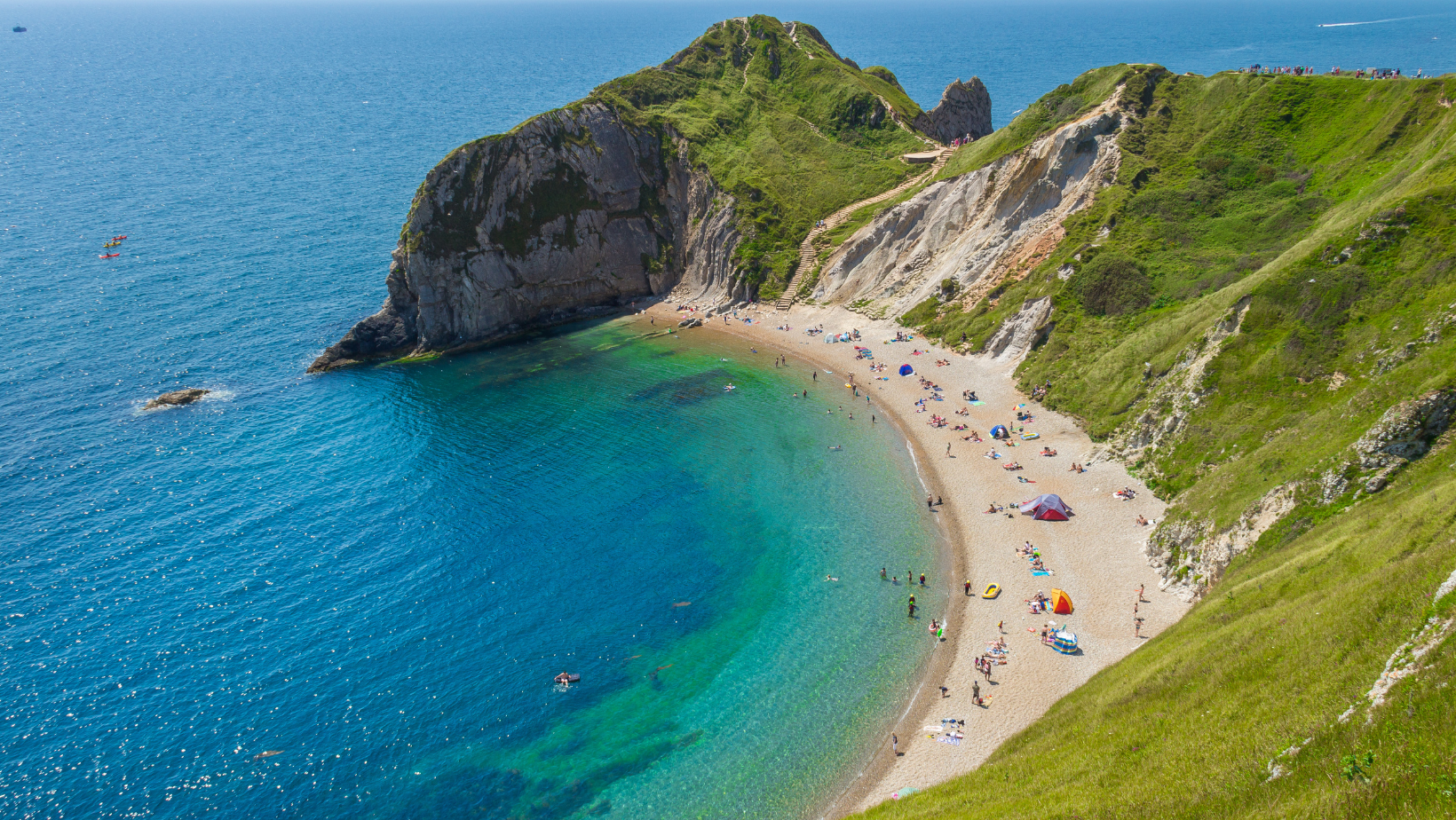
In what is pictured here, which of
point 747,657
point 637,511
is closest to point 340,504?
point 637,511

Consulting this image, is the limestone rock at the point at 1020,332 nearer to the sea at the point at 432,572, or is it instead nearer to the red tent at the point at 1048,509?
the sea at the point at 432,572

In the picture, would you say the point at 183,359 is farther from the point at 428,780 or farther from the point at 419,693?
the point at 428,780

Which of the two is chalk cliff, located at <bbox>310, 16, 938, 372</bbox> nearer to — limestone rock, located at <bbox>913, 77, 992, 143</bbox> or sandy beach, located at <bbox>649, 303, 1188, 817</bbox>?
limestone rock, located at <bbox>913, 77, 992, 143</bbox>

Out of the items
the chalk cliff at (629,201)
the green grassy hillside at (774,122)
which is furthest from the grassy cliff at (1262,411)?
the chalk cliff at (629,201)

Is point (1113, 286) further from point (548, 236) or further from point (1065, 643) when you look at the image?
point (548, 236)

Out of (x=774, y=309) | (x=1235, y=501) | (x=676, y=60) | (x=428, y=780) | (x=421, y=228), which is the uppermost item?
(x=676, y=60)

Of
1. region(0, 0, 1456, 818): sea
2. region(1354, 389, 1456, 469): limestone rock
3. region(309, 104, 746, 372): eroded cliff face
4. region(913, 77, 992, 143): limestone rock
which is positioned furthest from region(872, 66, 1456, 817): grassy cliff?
region(309, 104, 746, 372): eroded cliff face
